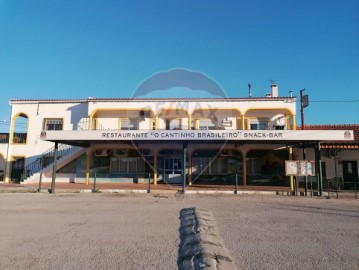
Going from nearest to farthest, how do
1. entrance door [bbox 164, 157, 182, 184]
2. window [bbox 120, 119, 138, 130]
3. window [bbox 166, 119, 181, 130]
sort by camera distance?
entrance door [bbox 164, 157, 182, 184]
window [bbox 166, 119, 181, 130]
window [bbox 120, 119, 138, 130]

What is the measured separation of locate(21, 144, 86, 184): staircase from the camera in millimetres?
20172

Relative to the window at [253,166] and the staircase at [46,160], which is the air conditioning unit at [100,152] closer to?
the staircase at [46,160]

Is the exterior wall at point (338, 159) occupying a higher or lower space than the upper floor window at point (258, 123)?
lower

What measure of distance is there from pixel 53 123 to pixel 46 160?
3.07 meters

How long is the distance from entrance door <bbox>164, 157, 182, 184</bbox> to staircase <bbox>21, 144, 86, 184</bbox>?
6.54m

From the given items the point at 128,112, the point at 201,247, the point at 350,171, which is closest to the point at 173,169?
the point at 128,112

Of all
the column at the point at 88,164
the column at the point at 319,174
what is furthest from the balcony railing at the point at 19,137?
the column at the point at 319,174

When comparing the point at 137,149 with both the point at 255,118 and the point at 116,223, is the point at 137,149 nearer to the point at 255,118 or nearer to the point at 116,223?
the point at 255,118

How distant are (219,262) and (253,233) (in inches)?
91.9

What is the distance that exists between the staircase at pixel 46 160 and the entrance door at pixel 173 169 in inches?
258

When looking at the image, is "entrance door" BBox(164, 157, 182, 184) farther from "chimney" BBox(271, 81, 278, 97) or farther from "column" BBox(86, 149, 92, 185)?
"chimney" BBox(271, 81, 278, 97)

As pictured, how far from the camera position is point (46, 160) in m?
21.4

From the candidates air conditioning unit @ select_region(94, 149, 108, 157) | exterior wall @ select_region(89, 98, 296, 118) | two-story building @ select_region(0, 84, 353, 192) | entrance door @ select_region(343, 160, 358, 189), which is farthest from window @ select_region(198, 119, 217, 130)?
entrance door @ select_region(343, 160, 358, 189)

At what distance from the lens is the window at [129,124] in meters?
21.2
